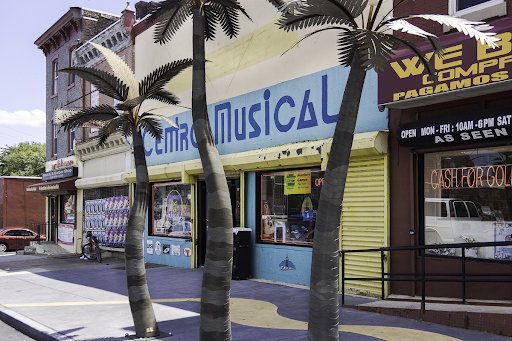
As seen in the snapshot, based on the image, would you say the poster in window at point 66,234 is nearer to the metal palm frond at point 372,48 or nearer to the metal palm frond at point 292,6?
the metal palm frond at point 292,6

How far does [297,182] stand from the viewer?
37.2ft

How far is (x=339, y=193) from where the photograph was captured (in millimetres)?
3734

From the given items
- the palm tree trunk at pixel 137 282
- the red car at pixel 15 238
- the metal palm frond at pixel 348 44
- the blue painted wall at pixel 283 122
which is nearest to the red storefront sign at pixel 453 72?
the blue painted wall at pixel 283 122

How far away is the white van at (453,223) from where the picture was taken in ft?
25.4

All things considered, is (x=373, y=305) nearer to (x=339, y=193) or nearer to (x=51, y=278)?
(x=339, y=193)

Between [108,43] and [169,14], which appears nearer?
[169,14]

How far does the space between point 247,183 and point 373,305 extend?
556cm

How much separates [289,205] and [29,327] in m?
6.27

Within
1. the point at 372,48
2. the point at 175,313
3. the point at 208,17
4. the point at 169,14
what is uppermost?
the point at 169,14

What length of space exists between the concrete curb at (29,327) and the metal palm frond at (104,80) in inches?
142

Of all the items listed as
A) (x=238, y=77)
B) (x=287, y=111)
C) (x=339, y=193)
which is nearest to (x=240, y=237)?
(x=287, y=111)

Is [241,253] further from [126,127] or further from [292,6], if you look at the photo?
[292,6]

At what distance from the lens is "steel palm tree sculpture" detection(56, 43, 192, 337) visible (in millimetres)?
6473

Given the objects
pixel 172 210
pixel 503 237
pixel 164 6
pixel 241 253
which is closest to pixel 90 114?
pixel 164 6
